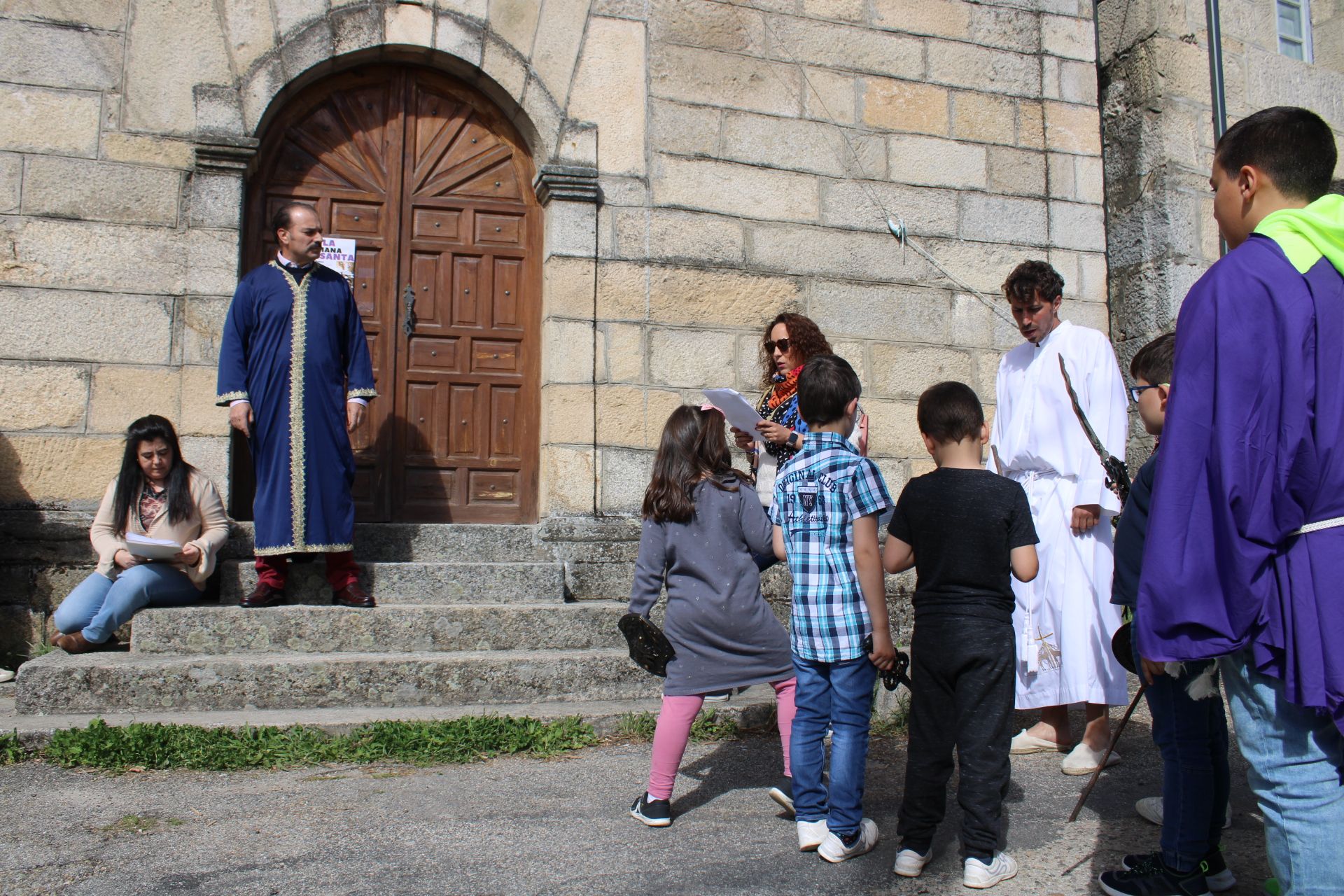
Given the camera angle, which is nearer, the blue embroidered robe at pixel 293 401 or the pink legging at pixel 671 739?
the pink legging at pixel 671 739

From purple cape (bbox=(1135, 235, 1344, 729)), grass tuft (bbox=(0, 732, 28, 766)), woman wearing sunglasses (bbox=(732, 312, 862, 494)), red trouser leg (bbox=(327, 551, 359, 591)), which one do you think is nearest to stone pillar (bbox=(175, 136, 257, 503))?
red trouser leg (bbox=(327, 551, 359, 591))

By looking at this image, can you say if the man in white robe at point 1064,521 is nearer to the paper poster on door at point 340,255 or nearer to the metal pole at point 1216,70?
the metal pole at point 1216,70

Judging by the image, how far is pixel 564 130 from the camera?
19.7 feet

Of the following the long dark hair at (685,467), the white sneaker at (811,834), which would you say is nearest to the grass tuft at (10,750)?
the long dark hair at (685,467)

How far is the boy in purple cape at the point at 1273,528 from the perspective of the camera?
1.75m

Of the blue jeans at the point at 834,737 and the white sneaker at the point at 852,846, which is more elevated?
the blue jeans at the point at 834,737

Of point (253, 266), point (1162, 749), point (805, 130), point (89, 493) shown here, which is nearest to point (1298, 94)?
point (805, 130)

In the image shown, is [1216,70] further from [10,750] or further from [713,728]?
[10,750]

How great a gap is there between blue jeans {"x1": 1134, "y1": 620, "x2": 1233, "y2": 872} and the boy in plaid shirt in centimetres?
74

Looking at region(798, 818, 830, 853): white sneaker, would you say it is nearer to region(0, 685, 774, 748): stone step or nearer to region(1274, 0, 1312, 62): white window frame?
region(0, 685, 774, 748): stone step

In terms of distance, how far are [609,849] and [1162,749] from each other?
1553 millimetres

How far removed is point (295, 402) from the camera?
494 cm

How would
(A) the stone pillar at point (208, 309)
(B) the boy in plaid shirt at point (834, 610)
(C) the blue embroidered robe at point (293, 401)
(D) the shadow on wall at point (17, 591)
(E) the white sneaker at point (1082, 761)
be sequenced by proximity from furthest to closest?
1. (A) the stone pillar at point (208, 309)
2. (D) the shadow on wall at point (17, 591)
3. (C) the blue embroidered robe at point (293, 401)
4. (E) the white sneaker at point (1082, 761)
5. (B) the boy in plaid shirt at point (834, 610)

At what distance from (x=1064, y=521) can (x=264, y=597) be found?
347cm
